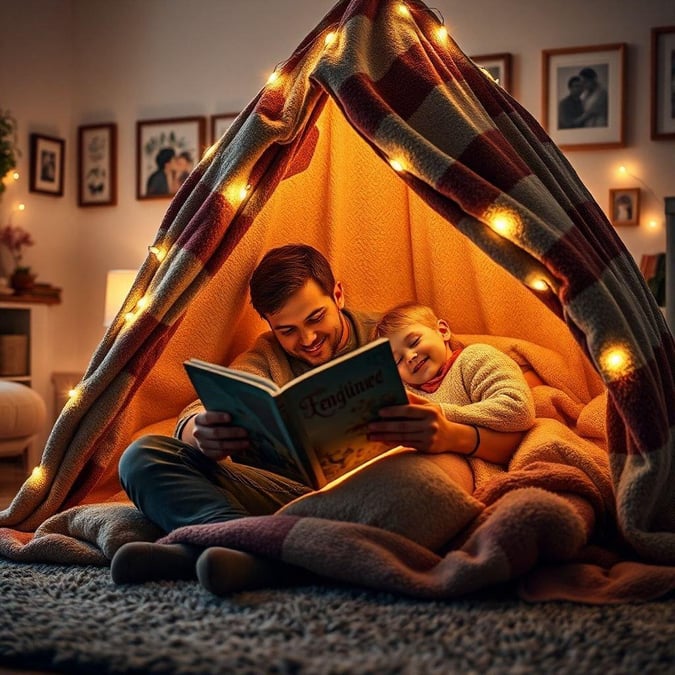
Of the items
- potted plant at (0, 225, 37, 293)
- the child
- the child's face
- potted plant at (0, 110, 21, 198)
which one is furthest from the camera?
potted plant at (0, 225, 37, 293)

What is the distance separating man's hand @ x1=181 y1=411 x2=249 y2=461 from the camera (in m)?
1.54

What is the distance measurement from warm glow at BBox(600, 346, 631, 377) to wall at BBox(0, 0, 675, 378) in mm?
2369

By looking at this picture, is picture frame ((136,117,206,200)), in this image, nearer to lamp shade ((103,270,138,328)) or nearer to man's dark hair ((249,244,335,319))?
lamp shade ((103,270,138,328))

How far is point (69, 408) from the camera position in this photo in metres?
1.85

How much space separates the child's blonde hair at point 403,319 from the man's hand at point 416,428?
30 cm

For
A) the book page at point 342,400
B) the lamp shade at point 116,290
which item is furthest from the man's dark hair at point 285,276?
the lamp shade at point 116,290

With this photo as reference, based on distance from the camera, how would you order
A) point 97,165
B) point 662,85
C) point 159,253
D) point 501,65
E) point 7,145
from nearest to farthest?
point 159,253 < point 662,85 < point 501,65 < point 7,145 < point 97,165

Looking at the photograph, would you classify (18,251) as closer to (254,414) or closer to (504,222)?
(254,414)

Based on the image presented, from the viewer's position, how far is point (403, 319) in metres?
1.85

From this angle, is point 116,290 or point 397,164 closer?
point 397,164

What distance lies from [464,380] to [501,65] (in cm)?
230

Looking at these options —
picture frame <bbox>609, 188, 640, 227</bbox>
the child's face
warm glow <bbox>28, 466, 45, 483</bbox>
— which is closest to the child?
Answer: the child's face

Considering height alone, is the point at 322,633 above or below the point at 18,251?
below

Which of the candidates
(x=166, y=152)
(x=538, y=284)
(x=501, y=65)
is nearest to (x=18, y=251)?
(x=166, y=152)
